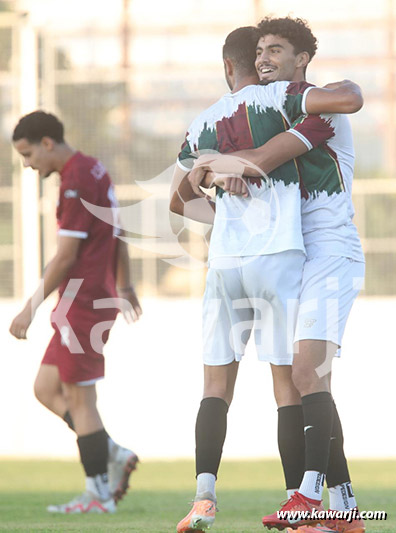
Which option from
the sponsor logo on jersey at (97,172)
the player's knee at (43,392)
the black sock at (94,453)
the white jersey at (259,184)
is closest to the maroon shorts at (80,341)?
the player's knee at (43,392)

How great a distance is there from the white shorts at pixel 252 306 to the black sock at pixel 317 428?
0.20 m

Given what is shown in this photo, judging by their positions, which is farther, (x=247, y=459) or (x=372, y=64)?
(x=372, y=64)

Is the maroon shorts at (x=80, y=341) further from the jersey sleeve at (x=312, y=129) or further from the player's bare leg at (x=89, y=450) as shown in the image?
the jersey sleeve at (x=312, y=129)

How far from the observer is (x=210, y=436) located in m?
4.07

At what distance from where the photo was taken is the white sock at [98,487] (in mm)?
6043

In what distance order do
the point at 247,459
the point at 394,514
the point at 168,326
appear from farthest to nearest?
the point at 168,326 → the point at 247,459 → the point at 394,514

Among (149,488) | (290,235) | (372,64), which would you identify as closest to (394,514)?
(290,235)

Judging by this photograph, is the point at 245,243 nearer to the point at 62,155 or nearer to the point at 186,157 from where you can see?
the point at 186,157

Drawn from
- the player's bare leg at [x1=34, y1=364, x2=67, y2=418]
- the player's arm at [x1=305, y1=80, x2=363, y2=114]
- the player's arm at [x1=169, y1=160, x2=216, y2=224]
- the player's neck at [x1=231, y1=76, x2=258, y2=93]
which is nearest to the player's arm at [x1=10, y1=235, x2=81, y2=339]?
the player's bare leg at [x1=34, y1=364, x2=67, y2=418]

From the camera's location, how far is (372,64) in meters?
13.1

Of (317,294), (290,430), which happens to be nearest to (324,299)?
(317,294)

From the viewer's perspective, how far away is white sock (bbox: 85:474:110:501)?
19.8ft

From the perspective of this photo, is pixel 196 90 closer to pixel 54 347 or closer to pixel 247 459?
pixel 247 459

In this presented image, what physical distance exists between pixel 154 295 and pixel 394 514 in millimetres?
7631
